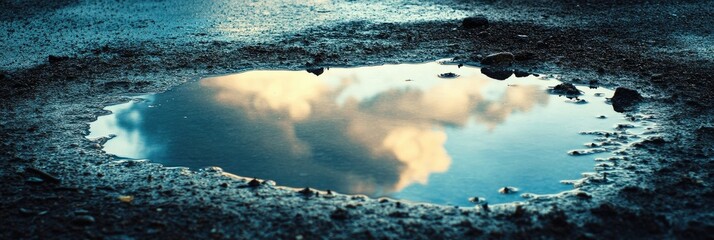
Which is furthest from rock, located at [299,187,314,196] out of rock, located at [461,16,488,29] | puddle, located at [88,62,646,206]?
rock, located at [461,16,488,29]

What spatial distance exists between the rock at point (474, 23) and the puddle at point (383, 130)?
1869mm

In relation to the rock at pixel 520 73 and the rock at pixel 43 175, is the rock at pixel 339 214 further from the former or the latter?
the rock at pixel 520 73

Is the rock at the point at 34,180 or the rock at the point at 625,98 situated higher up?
the rock at the point at 625,98

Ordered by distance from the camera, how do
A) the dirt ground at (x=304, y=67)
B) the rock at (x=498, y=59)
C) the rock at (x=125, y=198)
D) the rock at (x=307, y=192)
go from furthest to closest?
the rock at (x=498, y=59) < the rock at (x=307, y=192) < the rock at (x=125, y=198) < the dirt ground at (x=304, y=67)

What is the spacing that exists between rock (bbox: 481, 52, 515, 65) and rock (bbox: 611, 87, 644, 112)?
5.12ft

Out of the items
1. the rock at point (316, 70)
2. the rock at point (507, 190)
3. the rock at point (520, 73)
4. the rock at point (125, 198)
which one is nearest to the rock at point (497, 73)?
the rock at point (520, 73)

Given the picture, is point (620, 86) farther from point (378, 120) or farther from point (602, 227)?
point (602, 227)

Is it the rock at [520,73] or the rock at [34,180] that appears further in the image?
the rock at [520,73]

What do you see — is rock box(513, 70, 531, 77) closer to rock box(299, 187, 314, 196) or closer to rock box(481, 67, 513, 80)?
rock box(481, 67, 513, 80)

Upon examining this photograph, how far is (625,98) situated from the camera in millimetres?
6434

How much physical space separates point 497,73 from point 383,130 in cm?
220

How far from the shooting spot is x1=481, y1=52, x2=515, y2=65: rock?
310 inches

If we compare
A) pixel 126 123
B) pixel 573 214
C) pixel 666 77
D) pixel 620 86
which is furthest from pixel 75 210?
pixel 666 77

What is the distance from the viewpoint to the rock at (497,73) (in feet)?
24.7
